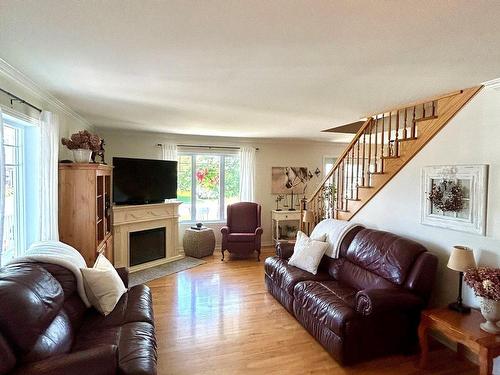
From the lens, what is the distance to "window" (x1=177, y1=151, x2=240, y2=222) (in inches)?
245

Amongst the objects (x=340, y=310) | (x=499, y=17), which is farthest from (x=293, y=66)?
(x=340, y=310)

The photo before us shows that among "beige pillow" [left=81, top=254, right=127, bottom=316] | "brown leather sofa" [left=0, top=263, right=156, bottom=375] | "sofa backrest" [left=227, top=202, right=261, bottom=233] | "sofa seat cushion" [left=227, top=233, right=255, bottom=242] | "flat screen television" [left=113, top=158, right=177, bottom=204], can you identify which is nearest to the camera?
"brown leather sofa" [left=0, top=263, right=156, bottom=375]

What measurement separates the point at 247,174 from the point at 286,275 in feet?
10.5

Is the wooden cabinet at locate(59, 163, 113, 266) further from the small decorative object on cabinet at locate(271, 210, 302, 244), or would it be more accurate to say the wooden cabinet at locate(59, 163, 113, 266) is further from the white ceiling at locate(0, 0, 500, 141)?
the small decorative object on cabinet at locate(271, 210, 302, 244)

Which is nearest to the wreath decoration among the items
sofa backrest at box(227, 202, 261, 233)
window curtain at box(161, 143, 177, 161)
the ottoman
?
sofa backrest at box(227, 202, 261, 233)

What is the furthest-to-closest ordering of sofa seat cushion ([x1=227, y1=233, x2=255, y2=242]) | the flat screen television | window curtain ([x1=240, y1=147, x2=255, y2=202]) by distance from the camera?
window curtain ([x1=240, y1=147, x2=255, y2=202]) < sofa seat cushion ([x1=227, y1=233, x2=255, y2=242]) < the flat screen television

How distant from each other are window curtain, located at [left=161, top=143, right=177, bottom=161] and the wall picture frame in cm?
430

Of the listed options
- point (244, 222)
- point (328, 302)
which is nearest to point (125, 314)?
point (328, 302)

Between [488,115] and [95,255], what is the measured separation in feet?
13.5

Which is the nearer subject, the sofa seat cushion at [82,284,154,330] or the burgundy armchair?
the sofa seat cushion at [82,284,154,330]

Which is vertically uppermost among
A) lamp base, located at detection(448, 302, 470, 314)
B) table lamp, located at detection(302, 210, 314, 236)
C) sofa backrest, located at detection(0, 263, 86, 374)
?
table lamp, located at detection(302, 210, 314, 236)

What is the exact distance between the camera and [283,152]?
6.82 m

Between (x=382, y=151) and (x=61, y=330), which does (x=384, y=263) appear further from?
(x=61, y=330)

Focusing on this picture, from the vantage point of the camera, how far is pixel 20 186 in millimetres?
2906
